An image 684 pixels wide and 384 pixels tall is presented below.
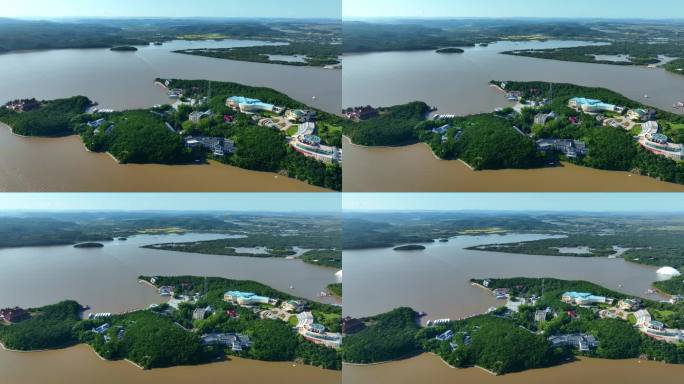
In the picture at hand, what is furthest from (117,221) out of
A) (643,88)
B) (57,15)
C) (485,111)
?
(643,88)

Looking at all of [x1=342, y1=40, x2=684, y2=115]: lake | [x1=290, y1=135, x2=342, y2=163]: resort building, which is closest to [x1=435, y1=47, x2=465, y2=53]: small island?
[x1=342, y1=40, x2=684, y2=115]: lake

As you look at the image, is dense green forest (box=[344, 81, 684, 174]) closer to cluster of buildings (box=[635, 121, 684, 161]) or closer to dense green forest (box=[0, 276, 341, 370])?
cluster of buildings (box=[635, 121, 684, 161])

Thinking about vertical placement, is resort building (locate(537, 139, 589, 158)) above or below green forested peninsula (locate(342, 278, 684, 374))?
above

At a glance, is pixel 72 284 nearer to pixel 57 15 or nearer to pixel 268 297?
pixel 268 297

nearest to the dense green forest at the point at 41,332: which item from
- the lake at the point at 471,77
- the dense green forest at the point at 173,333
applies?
the dense green forest at the point at 173,333

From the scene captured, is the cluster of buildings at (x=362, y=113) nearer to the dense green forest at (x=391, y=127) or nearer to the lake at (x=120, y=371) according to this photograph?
the dense green forest at (x=391, y=127)

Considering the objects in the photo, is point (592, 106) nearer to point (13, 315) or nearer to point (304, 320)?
point (304, 320)

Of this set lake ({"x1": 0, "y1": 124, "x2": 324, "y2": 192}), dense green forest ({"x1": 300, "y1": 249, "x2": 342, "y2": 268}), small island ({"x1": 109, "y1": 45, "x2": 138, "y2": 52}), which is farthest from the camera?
small island ({"x1": 109, "y1": 45, "x2": 138, "y2": 52})

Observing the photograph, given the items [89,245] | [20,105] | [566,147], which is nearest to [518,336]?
[566,147]
